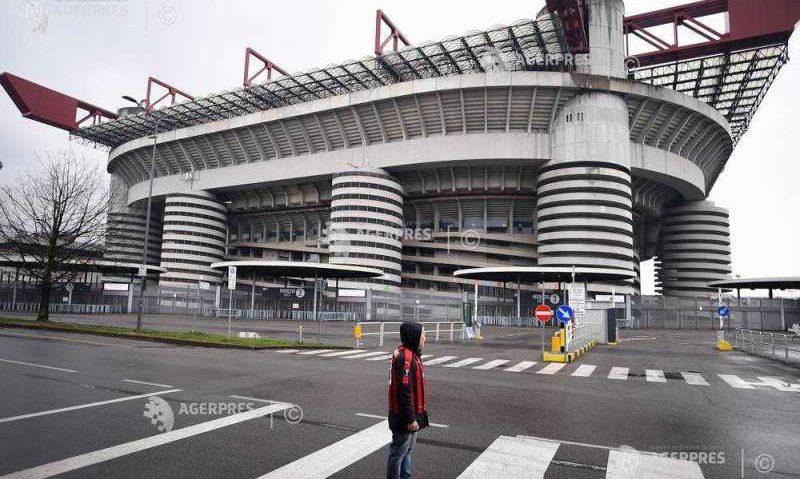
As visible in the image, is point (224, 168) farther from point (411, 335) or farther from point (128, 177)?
point (411, 335)

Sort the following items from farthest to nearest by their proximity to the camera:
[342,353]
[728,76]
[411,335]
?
[728,76], [342,353], [411,335]

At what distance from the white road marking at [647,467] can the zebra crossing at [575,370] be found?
7.89m

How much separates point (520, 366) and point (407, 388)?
12.7 m

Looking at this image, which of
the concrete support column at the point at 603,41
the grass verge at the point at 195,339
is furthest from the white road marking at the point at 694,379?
the concrete support column at the point at 603,41

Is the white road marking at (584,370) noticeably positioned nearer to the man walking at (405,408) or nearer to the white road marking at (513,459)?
the white road marking at (513,459)

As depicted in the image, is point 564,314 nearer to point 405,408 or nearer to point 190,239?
point 405,408

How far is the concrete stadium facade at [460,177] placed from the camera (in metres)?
61.0

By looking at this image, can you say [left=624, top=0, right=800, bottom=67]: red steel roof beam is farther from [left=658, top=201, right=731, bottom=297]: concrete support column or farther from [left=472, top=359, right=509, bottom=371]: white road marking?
[left=472, top=359, right=509, bottom=371]: white road marking

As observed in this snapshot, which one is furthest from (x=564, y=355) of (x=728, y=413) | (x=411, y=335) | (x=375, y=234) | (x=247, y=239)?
(x=247, y=239)

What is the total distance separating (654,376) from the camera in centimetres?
1473

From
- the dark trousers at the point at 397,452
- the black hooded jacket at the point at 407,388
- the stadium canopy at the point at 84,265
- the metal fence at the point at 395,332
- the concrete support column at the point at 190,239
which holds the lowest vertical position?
the metal fence at the point at 395,332

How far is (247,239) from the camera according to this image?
95625mm

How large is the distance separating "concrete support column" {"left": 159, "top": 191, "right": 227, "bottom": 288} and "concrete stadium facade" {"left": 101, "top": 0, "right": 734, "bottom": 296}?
26 centimetres

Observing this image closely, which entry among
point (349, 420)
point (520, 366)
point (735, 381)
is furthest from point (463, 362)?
point (349, 420)
